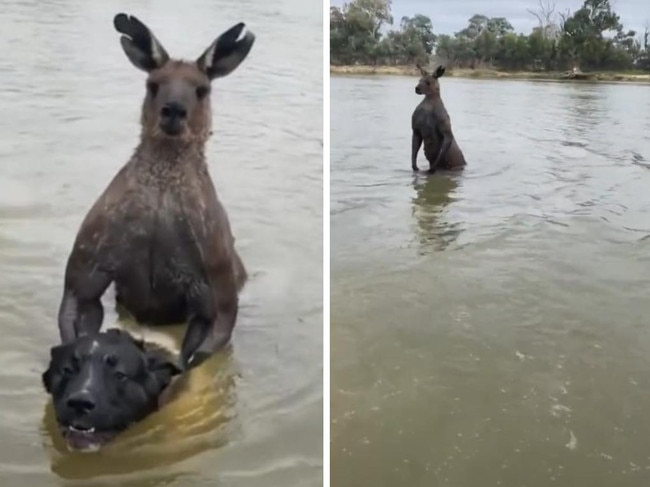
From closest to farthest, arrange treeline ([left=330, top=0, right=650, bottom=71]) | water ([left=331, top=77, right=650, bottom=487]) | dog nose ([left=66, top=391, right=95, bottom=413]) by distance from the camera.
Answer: dog nose ([left=66, top=391, right=95, bottom=413]) < water ([left=331, top=77, right=650, bottom=487]) < treeline ([left=330, top=0, right=650, bottom=71])

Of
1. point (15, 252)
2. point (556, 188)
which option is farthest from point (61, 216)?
point (556, 188)

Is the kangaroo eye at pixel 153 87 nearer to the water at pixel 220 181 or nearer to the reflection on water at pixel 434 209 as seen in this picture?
the water at pixel 220 181

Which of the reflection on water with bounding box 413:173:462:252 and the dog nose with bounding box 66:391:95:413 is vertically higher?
the reflection on water with bounding box 413:173:462:252

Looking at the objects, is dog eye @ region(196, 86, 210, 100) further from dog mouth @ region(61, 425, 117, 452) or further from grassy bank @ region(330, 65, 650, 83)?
dog mouth @ region(61, 425, 117, 452)

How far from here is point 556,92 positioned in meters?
2.26

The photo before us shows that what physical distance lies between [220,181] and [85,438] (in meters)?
0.66

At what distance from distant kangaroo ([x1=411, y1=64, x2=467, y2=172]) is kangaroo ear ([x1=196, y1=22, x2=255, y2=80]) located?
1.48 feet

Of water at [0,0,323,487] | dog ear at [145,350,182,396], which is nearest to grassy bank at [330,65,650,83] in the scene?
water at [0,0,323,487]

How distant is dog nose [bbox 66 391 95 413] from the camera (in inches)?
74.5

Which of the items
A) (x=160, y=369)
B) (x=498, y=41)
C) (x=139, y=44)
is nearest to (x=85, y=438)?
(x=160, y=369)

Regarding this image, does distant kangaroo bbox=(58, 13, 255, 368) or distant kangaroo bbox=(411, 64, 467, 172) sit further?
distant kangaroo bbox=(411, 64, 467, 172)

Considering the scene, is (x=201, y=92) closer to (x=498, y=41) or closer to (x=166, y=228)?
(x=166, y=228)

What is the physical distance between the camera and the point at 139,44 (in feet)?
6.81

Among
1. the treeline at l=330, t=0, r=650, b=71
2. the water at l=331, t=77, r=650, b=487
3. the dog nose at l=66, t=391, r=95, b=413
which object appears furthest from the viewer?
the treeline at l=330, t=0, r=650, b=71
